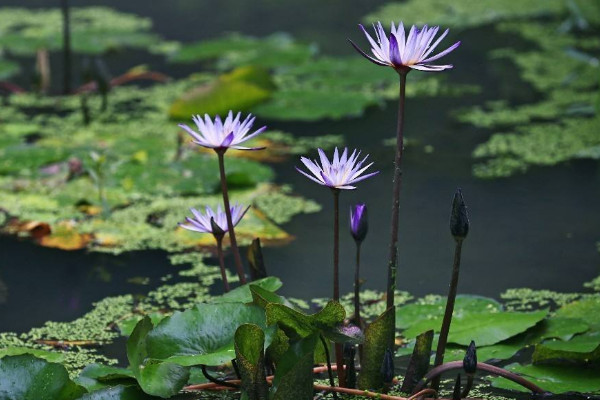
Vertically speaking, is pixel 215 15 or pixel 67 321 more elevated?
pixel 215 15

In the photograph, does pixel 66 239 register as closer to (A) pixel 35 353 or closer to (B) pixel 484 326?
(A) pixel 35 353

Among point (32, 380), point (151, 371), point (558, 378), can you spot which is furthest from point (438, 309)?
point (32, 380)

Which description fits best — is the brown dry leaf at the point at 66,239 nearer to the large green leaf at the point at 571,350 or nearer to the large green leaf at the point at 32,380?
the large green leaf at the point at 32,380

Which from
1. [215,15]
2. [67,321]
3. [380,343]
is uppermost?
[215,15]

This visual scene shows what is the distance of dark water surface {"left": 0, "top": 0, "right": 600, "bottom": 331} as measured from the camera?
2410 millimetres

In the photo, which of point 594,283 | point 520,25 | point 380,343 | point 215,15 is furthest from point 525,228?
point 215,15

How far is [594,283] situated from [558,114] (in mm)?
1428

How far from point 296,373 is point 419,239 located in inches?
45.1

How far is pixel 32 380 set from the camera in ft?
5.33

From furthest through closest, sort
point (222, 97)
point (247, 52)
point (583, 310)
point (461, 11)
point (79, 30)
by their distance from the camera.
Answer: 1. point (461, 11)
2. point (79, 30)
3. point (247, 52)
4. point (222, 97)
5. point (583, 310)

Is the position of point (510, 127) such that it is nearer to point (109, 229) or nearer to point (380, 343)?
point (109, 229)

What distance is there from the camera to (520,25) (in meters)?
4.92

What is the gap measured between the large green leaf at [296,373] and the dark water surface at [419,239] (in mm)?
744

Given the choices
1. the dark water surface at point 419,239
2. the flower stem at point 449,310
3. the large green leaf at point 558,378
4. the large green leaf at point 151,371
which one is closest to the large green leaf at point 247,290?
the large green leaf at point 151,371
